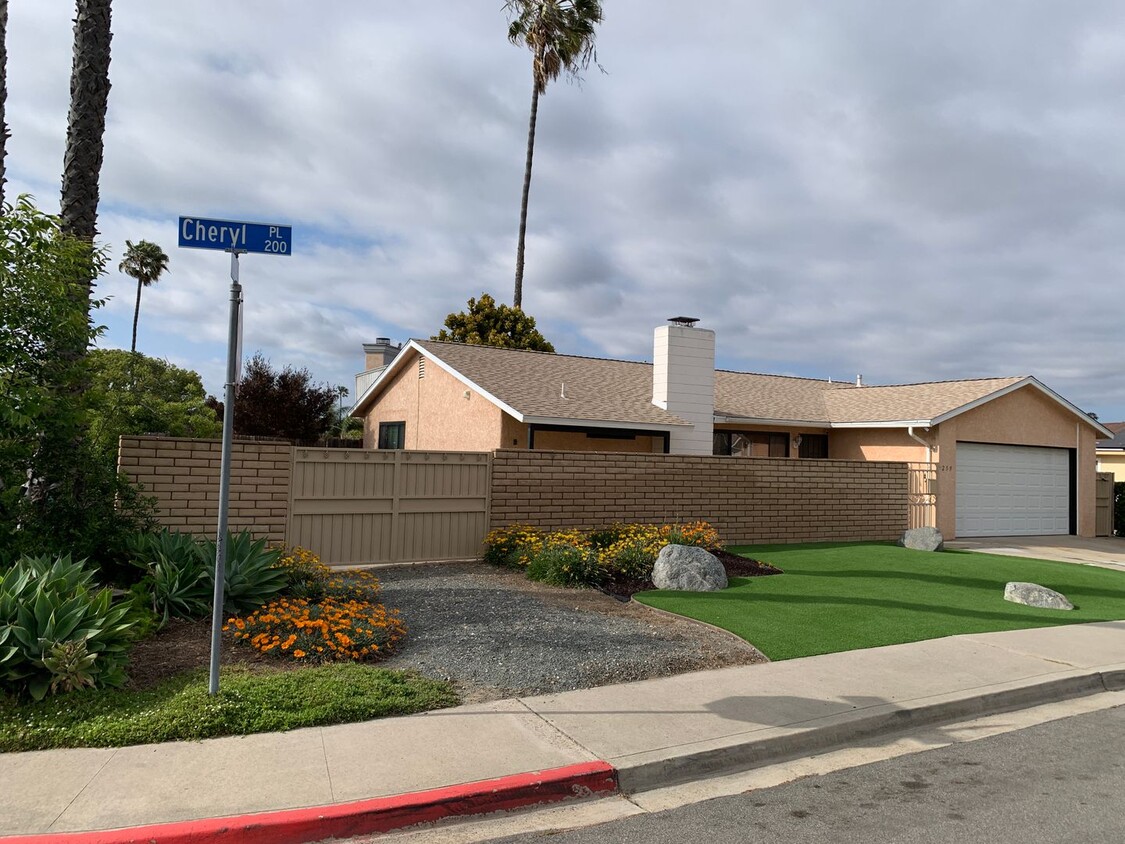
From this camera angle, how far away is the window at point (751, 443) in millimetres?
23188

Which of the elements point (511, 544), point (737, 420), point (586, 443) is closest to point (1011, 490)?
point (737, 420)

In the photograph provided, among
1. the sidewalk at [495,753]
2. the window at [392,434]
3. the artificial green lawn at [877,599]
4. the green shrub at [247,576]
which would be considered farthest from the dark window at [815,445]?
the green shrub at [247,576]

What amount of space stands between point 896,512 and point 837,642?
1121cm

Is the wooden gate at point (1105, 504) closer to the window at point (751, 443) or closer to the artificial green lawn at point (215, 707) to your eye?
the window at point (751, 443)

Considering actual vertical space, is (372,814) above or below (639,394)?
below

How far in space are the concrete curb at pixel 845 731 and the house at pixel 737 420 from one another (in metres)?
10.7

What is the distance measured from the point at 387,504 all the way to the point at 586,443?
6.76m

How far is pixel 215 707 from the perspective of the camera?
5895mm

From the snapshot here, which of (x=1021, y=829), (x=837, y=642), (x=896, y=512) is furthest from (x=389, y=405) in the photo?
(x=1021, y=829)

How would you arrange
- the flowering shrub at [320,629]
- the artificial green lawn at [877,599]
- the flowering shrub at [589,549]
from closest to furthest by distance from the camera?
the flowering shrub at [320,629], the artificial green lawn at [877,599], the flowering shrub at [589,549]

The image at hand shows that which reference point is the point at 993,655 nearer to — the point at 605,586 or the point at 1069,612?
the point at 1069,612

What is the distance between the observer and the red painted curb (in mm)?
4340

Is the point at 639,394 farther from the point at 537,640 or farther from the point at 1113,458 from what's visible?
the point at 1113,458

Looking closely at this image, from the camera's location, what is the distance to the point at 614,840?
458 cm
